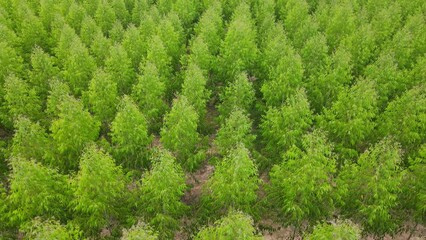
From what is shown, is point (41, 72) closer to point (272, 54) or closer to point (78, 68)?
point (78, 68)

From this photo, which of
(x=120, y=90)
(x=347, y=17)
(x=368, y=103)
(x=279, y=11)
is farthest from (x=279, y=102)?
(x=279, y=11)

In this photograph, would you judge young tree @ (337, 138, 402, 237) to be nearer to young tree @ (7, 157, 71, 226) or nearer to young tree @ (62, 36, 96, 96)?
young tree @ (7, 157, 71, 226)

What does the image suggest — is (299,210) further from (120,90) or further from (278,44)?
(120,90)

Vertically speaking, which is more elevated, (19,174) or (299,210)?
(299,210)

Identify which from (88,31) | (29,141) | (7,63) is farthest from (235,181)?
(88,31)

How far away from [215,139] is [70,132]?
1178 cm

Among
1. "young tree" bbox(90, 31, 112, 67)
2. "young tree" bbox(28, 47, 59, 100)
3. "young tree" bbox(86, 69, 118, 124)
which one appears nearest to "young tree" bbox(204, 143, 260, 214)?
"young tree" bbox(86, 69, 118, 124)

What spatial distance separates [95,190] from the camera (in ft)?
72.9

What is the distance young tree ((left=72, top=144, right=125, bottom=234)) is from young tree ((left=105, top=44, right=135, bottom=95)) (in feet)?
44.7

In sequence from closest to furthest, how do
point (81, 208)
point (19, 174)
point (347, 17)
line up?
point (19, 174) < point (81, 208) < point (347, 17)

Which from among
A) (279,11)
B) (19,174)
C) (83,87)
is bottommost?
(83,87)

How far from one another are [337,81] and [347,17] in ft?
46.5

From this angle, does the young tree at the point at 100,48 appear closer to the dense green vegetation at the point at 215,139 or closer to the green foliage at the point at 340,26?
the dense green vegetation at the point at 215,139

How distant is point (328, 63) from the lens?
3366 cm
